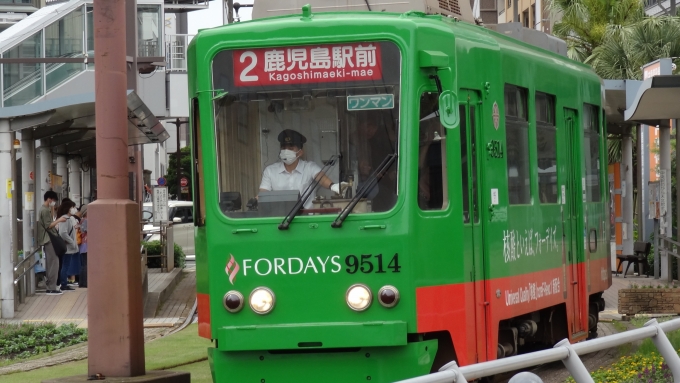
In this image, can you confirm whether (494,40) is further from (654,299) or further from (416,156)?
(654,299)

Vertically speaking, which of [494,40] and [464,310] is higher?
[494,40]

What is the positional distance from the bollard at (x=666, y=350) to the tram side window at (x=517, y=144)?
3.00m

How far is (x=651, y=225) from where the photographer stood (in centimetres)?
3089

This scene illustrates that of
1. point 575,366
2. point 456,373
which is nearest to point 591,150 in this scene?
point 575,366

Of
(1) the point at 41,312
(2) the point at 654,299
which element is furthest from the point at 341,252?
(1) the point at 41,312

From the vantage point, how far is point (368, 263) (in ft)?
27.9

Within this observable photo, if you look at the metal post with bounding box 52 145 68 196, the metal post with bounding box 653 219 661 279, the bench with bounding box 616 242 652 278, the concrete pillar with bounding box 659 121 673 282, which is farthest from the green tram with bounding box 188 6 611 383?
the metal post with bounding box 52 145 68 196

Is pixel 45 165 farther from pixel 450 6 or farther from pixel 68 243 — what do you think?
pixel 450 6

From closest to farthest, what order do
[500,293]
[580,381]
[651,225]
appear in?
[580,381]
[500,293]
[651,225]

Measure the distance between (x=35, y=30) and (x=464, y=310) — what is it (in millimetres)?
21761

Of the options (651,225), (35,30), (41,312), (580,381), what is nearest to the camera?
(580,381)

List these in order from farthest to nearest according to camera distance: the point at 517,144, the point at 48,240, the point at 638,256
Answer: the point at 638,256
the point at 48,240
the point at 517,144

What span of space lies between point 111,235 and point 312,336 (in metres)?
2.15

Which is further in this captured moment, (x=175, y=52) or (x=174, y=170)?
(x=174, y=170)
